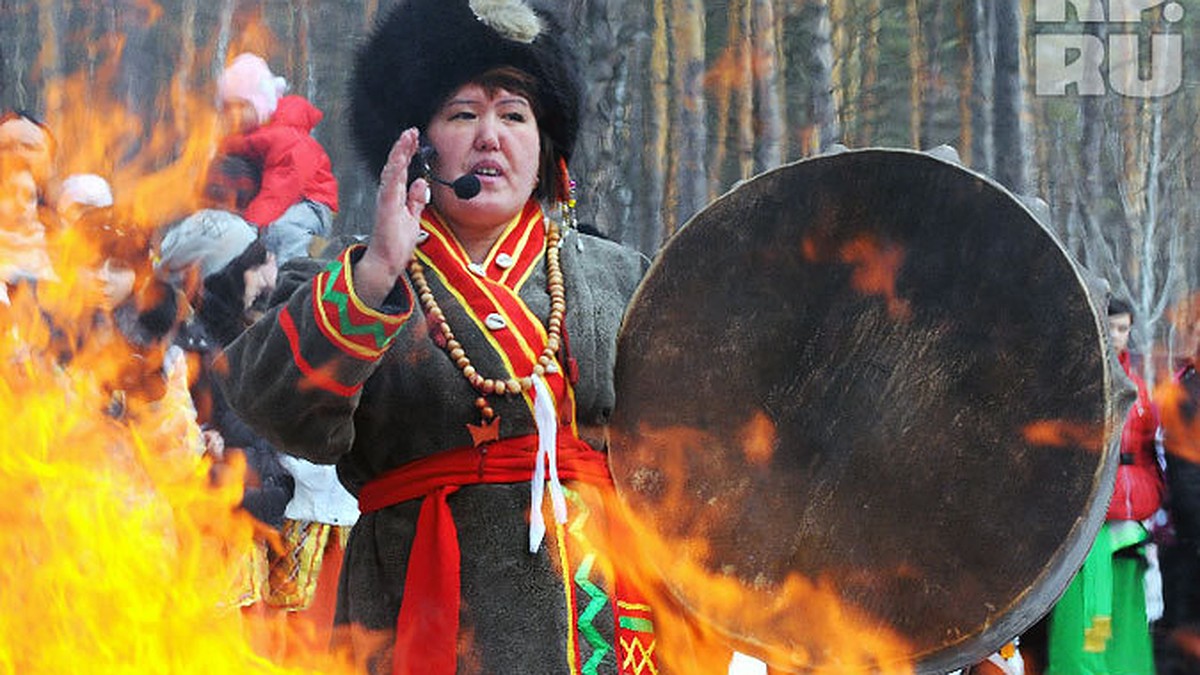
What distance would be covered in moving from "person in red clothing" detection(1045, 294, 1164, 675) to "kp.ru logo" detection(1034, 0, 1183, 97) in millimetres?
14333

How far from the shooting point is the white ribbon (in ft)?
10.0

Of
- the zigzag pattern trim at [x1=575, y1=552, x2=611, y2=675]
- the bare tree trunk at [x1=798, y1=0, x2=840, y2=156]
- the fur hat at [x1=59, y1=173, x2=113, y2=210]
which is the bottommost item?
the zigzag pattern trim at [x1=575, y1=552, x2=611, y2=675]

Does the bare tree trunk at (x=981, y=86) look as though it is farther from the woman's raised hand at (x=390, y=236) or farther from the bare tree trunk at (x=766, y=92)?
the woman's raised hand at (x=390, y=236)

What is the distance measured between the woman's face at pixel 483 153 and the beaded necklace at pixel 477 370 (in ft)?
0.47

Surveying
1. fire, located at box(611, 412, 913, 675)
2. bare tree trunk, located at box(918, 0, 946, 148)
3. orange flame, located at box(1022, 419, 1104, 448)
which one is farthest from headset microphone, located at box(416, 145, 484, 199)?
bare tree trunk, located at box(918, 0, 946, 148)

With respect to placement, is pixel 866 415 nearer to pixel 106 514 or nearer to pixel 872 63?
pixel 106 514

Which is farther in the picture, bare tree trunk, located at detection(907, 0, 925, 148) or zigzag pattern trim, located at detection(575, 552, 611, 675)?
bare tree trunk, located at detection(907, 0, 925, 148)

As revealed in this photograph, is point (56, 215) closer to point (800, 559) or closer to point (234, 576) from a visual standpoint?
point (234, 576)

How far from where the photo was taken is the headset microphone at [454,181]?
10.4 feet

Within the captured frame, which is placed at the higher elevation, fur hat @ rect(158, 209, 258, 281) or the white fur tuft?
the white fur tuft

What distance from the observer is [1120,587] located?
640cm

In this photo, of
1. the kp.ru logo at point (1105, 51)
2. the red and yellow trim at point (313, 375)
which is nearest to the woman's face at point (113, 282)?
the red and yellow trim at point (313, 375)

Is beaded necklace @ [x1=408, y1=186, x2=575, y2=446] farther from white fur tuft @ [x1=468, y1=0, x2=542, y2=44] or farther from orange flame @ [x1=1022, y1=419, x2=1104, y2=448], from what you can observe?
orange flame @ [x1=1022, y1=419, x2=1104, y2=448]

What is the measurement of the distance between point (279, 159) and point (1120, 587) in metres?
3.62
